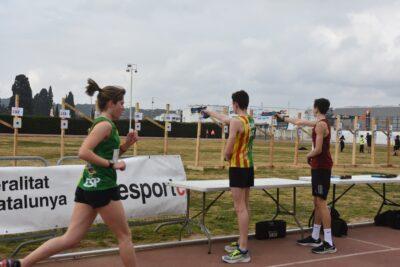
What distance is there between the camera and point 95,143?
169 inches

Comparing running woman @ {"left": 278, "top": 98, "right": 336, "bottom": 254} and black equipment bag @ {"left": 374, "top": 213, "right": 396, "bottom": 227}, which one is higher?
running woman @ {"left": 278, "top": 98, "right": 336, "bottom": 254}

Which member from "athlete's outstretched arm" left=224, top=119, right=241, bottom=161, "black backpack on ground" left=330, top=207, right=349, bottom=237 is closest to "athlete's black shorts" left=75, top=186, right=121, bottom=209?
"athlete's outstretched arm" left=224, top=119, right=241, bottom=161

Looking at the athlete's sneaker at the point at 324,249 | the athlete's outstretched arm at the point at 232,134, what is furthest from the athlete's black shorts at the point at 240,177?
the athlete's sneaker at the point at 324,249

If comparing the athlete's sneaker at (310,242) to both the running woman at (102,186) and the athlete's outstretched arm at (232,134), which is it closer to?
the athlete's outstretched arm at (232,134)

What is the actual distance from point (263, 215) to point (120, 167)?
583cm

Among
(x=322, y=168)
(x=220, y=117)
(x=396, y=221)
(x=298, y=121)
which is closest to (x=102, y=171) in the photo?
(x=220, y=117)

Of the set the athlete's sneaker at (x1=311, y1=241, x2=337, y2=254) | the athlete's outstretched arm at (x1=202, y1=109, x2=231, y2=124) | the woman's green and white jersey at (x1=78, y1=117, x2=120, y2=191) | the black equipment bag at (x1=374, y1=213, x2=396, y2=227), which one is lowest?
the athlete's sneaker at (x1=311, y1=241, x2=337, y2=254)

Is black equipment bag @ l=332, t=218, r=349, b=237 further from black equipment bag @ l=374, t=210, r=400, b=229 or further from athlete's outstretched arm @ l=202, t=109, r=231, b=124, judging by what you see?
athlete's outstretched arm @ l=202, t=109, r=231, b=124

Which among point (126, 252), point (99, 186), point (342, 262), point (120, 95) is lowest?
point (342, 262)

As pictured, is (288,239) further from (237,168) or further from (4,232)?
(4,232)

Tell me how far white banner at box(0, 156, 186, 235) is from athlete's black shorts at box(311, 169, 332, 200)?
1.91 meters

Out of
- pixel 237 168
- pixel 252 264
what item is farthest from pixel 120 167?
pixel 252 264

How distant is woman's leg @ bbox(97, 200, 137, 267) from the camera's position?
443 centimetres

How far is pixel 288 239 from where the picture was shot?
25.1 feet
